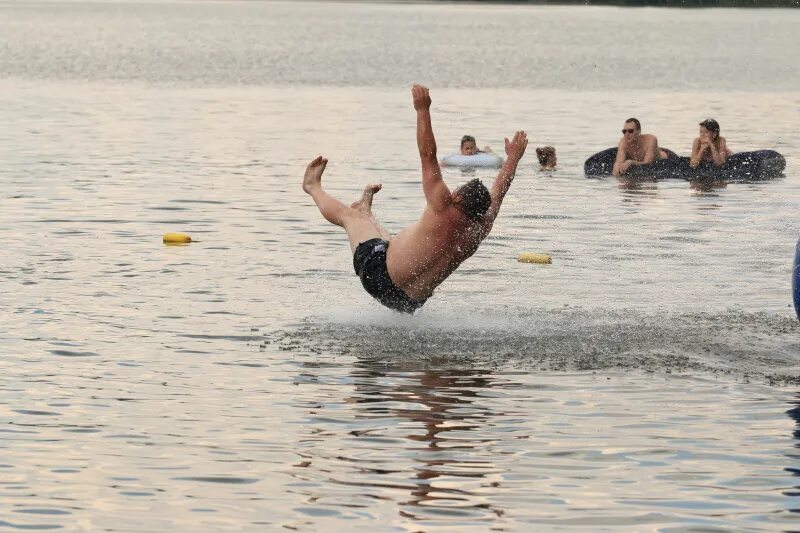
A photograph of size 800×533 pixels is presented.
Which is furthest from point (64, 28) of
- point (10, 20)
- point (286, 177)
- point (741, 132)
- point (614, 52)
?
point (286, 177)

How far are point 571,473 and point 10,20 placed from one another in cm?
15387

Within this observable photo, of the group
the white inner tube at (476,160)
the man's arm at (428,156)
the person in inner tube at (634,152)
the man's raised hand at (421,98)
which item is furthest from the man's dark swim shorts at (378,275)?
the white inner tube at (476,160)

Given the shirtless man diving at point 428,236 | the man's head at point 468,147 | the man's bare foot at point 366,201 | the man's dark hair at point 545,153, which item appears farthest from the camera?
the man's head at point 468,147

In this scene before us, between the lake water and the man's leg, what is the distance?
0.75 metres

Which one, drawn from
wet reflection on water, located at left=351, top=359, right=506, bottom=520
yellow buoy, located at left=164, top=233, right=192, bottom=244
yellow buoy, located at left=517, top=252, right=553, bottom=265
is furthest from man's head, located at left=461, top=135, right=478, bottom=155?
wet reflection on water, located at left=351, top=359, right=506, bottom=520

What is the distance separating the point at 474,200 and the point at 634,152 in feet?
52.5

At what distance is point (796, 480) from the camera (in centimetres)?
995

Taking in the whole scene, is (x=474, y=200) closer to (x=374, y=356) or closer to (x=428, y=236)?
(x=428, y=236)

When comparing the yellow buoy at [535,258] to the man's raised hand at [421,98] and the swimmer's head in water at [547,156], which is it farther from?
the swimmer's head in water at [547,156]

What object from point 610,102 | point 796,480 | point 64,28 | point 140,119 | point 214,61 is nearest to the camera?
point 796,480

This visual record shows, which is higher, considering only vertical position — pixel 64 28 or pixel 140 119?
pixel 64 28

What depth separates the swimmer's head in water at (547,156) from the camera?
29438 mm

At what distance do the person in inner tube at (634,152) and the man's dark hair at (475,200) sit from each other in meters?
15.3

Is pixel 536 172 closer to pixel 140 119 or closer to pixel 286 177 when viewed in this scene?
pixel 286 177
